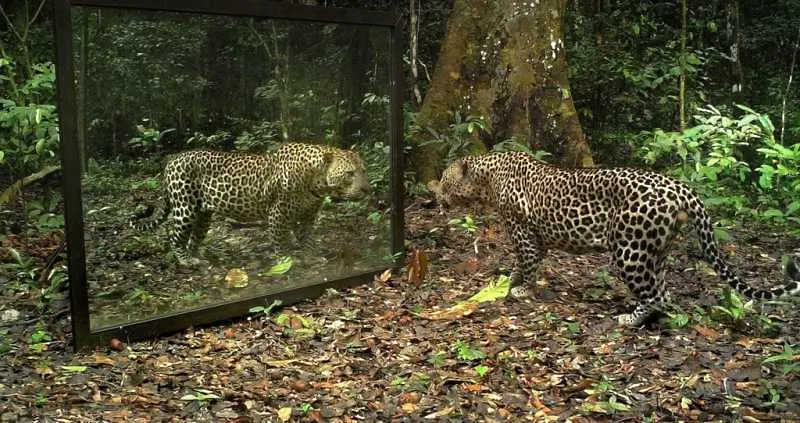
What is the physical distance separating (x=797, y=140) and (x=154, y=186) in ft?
42.6

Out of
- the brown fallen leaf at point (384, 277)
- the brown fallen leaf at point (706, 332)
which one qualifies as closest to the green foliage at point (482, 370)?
the brown fallen leaf at point (706, 332)

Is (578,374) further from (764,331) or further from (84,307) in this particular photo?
(84,307)

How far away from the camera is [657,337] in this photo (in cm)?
575

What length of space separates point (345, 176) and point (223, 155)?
128 cm

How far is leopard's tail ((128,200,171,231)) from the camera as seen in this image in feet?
18.6

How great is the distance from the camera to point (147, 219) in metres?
5.75

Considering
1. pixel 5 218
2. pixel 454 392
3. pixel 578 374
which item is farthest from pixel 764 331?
pixel 5 218

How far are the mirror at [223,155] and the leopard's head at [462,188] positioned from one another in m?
0.58

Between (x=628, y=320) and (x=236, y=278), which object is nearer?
(x=628, y=320)

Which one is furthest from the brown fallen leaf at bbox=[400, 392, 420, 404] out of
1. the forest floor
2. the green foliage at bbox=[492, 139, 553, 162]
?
the green foliage at bbox=[492, 139, 553, 162]

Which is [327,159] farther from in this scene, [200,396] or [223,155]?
[200,396]

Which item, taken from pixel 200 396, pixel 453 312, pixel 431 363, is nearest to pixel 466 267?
pixel 453 312

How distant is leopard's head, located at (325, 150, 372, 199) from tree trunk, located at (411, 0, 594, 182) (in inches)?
98.4

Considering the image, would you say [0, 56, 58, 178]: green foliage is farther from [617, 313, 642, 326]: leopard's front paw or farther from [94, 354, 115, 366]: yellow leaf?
[617, 313, 642, 326]: leopard's front paw
